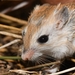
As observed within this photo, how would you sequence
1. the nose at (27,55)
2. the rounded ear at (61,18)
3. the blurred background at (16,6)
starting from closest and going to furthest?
1. the nose at (27,55)
2. the rounded ear at (61,18)
3. the blurred background at (16,6)

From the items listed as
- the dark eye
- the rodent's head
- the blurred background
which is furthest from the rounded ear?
the blurred background

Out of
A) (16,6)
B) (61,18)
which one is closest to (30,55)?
(61,18)

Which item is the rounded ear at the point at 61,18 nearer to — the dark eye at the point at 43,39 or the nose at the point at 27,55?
the dark eye at the point at 43,39

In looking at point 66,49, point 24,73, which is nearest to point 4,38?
point 24,73

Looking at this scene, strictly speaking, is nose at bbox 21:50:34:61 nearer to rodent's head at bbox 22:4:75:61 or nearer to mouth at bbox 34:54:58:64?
rodent's head at bbox 22:4:75:61

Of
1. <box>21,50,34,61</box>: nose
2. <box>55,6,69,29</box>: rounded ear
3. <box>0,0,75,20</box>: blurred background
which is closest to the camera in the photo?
<box>21,50,34,61</box>: nose

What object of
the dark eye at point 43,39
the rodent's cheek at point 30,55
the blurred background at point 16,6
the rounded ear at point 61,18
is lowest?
the rodent's cheek at point 30,55

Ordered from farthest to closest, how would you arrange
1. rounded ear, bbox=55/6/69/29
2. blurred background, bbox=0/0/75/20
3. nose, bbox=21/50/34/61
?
blurred background, bbox=0/0/75/20
rounded ear, bbox=55/6/69/29
nose, bbox=21/50/34/61

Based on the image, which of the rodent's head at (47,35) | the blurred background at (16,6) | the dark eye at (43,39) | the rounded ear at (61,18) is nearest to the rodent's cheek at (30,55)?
the rodent's head at (47,35)

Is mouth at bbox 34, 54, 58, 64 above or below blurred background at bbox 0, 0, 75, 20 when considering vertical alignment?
below

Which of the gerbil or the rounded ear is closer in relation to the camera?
the gerbil
